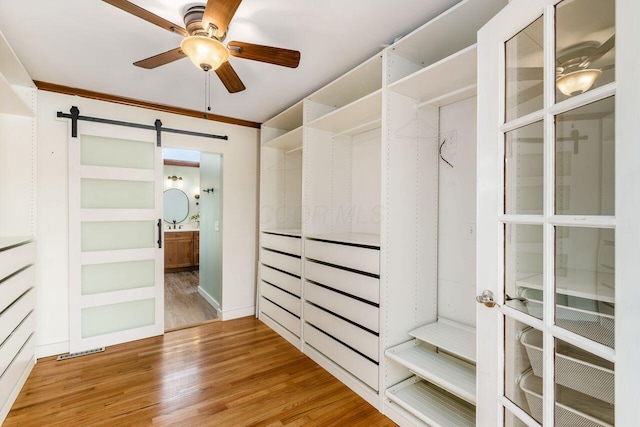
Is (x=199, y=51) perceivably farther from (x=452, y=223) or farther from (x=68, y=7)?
(x=452, y=223)

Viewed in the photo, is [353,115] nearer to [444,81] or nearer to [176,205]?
[444,81]

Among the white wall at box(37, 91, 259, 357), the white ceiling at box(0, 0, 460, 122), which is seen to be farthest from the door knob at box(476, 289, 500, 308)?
the white wall at box(37, 91, 259, 357)

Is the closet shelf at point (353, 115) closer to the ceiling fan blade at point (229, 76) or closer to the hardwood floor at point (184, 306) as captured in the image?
the ceiling fan blade at point (229, 76)

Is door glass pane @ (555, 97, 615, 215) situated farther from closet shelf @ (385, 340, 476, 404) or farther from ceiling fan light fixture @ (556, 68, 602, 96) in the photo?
closet shelf @ (385, 340, 476, 404)

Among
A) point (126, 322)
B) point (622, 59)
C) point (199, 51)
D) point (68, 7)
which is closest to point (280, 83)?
point (199, 51)

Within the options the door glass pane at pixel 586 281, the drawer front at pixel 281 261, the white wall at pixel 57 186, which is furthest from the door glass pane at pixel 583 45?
the white wall at pixel 57 186

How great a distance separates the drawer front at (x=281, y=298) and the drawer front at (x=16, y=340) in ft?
6.62

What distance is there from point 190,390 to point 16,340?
4.07 feet

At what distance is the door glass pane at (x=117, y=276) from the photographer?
2.92m

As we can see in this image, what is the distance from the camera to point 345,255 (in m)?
2.31

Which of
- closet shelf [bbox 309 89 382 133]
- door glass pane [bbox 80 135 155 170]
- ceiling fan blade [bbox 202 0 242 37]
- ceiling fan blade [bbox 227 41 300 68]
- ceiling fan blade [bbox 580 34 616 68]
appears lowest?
ceiling fan blade [bbox 580 34 616 68]

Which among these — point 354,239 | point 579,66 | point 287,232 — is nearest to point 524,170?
point 579,66

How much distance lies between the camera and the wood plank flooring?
1.93 metres

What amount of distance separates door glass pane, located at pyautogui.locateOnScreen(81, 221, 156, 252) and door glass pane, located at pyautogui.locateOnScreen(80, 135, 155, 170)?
581mm
